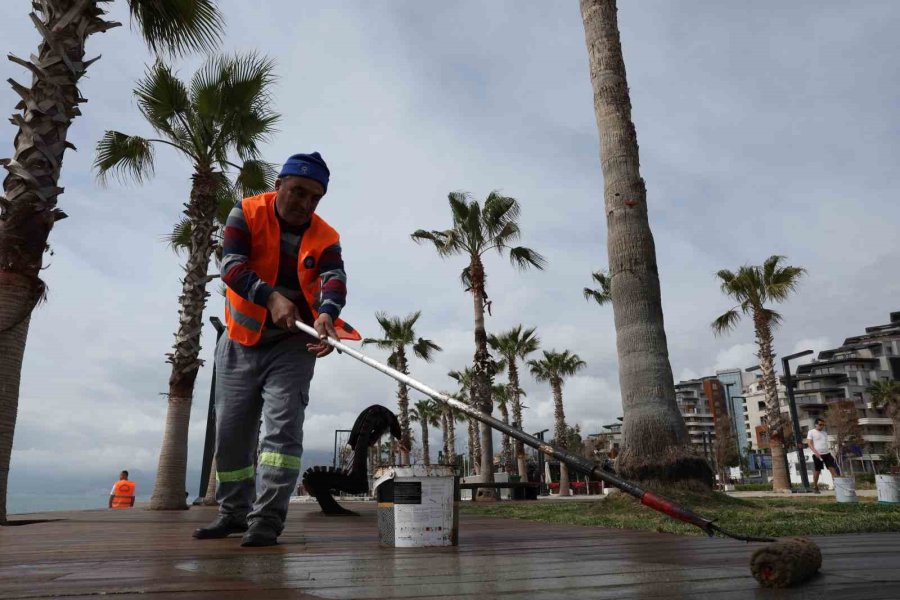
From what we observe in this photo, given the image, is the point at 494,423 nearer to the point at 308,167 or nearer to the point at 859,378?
the point at 308,167

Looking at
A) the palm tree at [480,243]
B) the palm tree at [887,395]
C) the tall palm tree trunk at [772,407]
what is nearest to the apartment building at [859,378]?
the palm tree at [887,395]

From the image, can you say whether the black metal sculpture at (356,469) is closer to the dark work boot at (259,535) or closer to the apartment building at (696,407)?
the dark work boot at (259,535)

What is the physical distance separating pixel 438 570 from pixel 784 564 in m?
1.01

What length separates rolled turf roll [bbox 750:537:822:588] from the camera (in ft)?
5.40

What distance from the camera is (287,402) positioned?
3.33m

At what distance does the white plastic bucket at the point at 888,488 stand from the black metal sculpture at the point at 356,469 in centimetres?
725

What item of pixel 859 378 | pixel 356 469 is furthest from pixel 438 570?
pixel 859 378

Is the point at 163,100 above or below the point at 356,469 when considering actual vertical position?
above

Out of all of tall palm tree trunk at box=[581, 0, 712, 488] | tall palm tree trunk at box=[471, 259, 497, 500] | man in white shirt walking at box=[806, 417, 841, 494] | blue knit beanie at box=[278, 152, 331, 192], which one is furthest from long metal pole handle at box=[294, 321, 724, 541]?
tall palm tree trunk at box=[471, 259, 497, 500]

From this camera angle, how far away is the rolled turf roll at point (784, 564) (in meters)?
1.65

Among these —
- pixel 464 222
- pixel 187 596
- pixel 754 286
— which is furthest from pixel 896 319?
pixel 187 596

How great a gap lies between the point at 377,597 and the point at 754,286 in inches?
1025

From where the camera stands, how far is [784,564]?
1660 mm

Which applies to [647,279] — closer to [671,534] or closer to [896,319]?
[671,534]
